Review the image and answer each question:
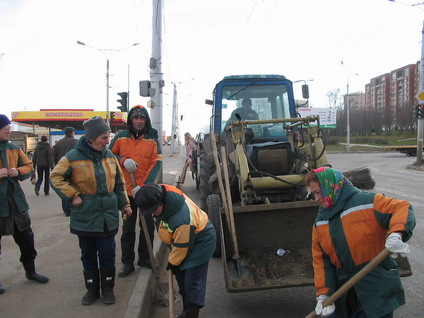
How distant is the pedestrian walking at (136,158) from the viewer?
4523mm

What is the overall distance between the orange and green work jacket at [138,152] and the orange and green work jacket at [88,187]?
2.57ft

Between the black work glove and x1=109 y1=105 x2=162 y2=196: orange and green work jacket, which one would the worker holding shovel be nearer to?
the black work glove

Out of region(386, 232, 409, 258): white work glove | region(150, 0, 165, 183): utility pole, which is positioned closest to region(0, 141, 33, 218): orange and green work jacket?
region(386, 232, 409, 258): white work glove

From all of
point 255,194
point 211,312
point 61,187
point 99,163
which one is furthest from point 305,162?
point 61,187

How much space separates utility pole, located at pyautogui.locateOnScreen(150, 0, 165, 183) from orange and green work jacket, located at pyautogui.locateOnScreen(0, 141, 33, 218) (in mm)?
6607

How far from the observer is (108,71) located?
32625mm

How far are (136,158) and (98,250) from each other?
1222 millimetres

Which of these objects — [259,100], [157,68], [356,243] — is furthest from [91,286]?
[157,68]

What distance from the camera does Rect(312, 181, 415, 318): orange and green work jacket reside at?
7.64 ft

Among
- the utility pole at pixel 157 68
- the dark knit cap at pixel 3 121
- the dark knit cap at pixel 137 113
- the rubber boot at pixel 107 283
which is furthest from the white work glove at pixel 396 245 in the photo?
the utility pole at pixel 157 68

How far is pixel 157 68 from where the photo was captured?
10852mm

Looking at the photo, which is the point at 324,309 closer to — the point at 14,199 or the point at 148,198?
the point at 148,198

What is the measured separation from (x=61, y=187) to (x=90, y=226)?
0.44 metres

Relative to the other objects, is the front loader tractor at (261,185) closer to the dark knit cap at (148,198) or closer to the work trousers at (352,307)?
the work trousers at (352,307)
